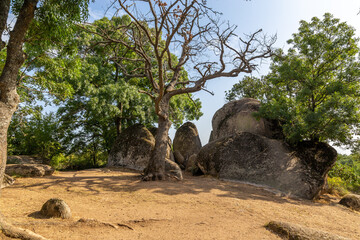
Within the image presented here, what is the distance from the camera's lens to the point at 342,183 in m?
12.5

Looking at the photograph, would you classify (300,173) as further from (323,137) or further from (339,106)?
(339,106)

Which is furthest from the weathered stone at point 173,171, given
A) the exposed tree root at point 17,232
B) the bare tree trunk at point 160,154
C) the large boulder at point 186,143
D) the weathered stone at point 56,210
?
the exposed tree root at point 17,232

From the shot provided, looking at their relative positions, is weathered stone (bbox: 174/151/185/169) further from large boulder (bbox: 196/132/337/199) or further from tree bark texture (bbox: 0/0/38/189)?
tree bark texture (bbox: 0/0/38/189)

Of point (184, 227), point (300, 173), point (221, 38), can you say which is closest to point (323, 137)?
point (300, 173)

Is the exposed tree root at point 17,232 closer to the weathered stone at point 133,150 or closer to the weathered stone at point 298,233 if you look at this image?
the weathered stone at point 298,233

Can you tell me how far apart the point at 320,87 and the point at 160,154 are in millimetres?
9176

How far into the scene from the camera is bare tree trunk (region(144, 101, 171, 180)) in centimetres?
913

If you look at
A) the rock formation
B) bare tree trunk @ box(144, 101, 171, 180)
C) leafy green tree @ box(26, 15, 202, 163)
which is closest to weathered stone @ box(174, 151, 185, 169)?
leafy green tree @ box(26, 15, 202, 163)

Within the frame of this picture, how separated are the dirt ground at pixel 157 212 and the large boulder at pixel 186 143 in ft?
27.9

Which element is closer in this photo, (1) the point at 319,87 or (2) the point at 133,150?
(1) the point at 319,87

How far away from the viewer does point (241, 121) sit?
1341 cm

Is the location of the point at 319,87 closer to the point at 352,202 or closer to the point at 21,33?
the point at 352,202

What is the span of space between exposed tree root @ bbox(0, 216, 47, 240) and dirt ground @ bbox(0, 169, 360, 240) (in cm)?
25

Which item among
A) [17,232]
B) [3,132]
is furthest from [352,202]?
[3,132]
